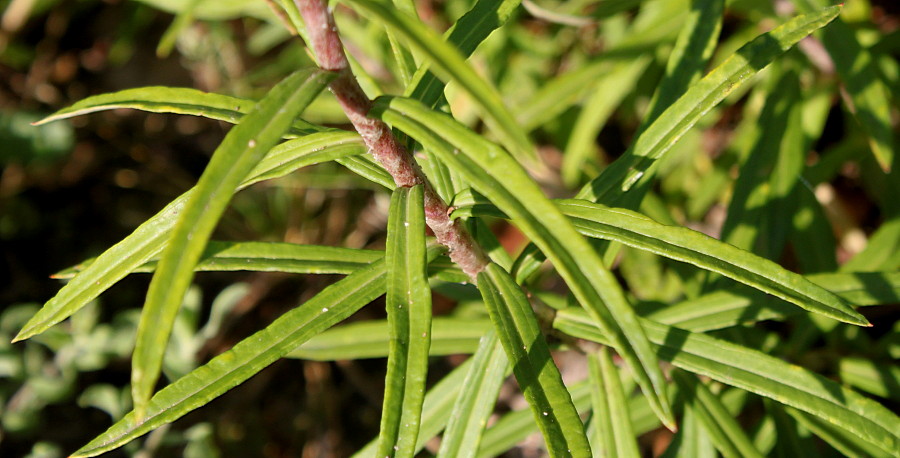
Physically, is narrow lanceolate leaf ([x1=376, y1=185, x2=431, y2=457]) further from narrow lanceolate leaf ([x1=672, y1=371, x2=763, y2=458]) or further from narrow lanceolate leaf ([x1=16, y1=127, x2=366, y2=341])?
narrow lanceolate leaf ([x1=672, y1=371, x2=763, y2=458])

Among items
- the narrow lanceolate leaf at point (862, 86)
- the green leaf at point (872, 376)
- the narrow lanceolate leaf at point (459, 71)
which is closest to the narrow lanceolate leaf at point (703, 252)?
the narrow lanceolate leaf at point (459, 71)

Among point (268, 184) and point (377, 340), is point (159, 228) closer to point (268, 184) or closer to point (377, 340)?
point (377, 340)

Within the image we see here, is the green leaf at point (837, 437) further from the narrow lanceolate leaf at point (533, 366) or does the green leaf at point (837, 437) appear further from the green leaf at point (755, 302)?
the narrow lanceolate leaf at point (533, 366)

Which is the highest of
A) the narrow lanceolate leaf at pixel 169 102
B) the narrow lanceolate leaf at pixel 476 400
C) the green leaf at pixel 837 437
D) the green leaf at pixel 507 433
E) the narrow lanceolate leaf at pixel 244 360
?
the narrow lanceolate leaf at pixel 169 102

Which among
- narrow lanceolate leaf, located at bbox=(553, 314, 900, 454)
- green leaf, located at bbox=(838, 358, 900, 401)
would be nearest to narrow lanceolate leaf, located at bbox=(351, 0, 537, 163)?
narrow lanceolate leaf, located at bbox=(553, 314, 900, 454)

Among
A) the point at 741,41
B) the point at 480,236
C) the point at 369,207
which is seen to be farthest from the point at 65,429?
the point at 741,41

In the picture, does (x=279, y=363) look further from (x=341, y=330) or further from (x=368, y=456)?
(x=368, y=456)
